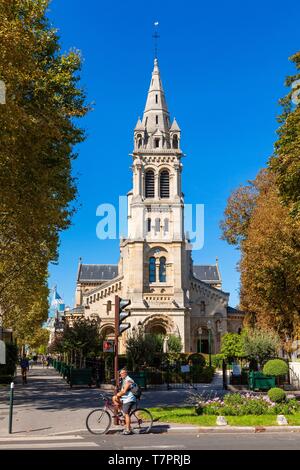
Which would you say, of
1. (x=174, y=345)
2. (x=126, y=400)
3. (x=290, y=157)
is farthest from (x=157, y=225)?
(x=126, y=400)

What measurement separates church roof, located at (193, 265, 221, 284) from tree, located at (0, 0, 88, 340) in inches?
2593

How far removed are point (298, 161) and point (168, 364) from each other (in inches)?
792

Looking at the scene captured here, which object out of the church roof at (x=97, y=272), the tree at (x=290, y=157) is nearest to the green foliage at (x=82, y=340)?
the tree at (x=290, y=157)

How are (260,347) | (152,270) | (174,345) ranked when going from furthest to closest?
(152,270), (174,345), (260,347)

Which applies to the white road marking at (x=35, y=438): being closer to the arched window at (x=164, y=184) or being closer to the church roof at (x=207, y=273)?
the arched window at (x=164, y=184)

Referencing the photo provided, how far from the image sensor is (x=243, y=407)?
52.3 ft

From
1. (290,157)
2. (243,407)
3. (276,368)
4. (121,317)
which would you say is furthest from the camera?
(276,368)

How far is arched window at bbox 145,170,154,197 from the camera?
62.0 meters

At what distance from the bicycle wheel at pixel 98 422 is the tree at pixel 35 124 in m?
8.32

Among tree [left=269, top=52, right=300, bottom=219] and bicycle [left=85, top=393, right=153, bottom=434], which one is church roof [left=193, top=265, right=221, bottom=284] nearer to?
tree [left=269, top=52, right=300, bottom=219]

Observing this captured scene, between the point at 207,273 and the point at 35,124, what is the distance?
74797mm

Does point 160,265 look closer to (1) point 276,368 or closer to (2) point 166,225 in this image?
(2) point 166,225
